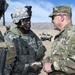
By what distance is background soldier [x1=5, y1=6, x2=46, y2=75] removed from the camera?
6.57 metres

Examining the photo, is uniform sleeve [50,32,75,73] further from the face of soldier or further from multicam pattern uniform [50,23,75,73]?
the face of soldier

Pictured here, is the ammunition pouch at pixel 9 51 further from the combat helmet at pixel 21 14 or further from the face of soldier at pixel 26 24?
the combat helmet at pixel 21 14

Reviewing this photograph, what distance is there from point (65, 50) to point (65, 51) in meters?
0.01

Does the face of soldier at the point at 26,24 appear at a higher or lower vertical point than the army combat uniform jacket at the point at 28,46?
higher

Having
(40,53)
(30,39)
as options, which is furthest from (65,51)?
(30,39)

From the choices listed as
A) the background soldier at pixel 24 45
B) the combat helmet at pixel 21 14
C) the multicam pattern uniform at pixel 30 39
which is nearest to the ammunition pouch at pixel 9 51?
the background soldier at pixel 24 45

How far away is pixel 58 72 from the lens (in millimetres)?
4824

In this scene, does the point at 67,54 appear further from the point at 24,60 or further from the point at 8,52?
the point at 24,60

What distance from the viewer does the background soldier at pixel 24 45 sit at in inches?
259

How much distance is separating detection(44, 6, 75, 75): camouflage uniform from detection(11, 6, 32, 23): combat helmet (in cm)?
195

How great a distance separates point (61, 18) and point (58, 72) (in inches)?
31.8

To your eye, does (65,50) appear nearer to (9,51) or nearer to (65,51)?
(65,51)

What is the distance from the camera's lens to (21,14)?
697 cm

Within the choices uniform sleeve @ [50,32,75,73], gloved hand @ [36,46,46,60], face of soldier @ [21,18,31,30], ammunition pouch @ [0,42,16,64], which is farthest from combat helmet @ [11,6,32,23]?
ammunition pouch @ [0,42,16,64]
